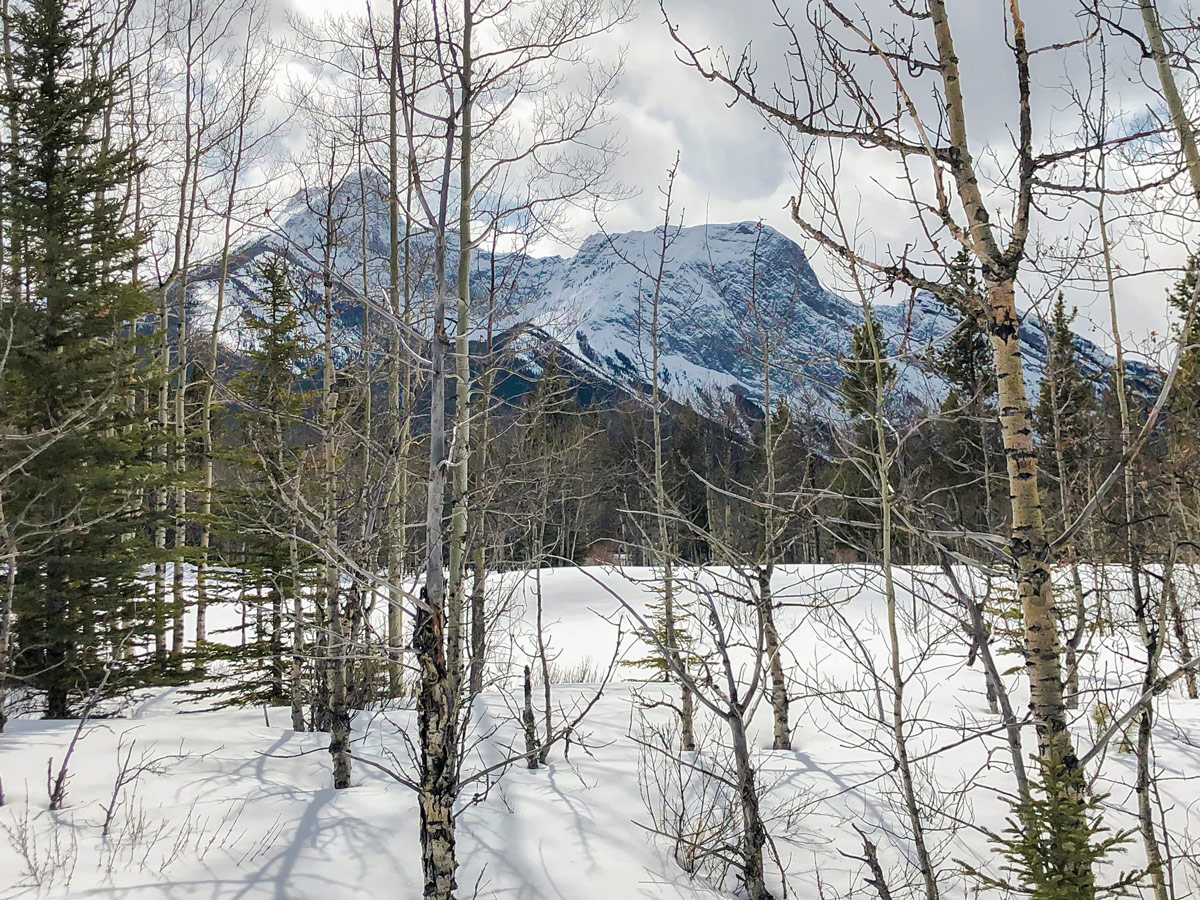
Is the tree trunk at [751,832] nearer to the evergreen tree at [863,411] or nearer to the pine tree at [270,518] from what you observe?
the evergreen tree at [863,411]

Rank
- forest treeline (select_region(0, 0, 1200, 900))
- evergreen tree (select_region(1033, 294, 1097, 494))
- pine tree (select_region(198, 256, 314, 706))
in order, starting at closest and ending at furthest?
forest treeline (select_region(0, 0, 1200, 900))
evergreen tree (select_region(1033, 294, 1097, 494))
pine tree (select_region(198, 256, 314, 706))

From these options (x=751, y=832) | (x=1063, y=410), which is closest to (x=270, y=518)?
(x=751, y=832)

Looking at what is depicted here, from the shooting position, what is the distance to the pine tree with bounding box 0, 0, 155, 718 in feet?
26.7

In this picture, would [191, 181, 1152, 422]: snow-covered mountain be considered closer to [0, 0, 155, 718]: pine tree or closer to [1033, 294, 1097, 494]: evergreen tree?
[1033, 294, 1097, 494]: evergreen tree

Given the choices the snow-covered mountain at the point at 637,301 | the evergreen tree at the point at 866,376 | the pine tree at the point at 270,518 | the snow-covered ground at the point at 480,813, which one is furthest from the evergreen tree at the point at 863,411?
the pine tree at the point at 270,518

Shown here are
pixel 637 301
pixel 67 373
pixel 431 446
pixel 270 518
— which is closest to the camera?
pixel 431 446

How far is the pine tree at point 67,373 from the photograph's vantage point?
813 cm

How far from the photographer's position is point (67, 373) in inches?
327

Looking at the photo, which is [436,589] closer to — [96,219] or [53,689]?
[53,689]

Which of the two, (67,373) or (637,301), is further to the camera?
(637,301)

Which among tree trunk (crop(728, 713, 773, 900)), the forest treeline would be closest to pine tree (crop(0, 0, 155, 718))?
the forest treeline

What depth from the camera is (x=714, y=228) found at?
157 m

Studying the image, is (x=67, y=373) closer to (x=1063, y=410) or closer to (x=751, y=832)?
(x=751, y=832)

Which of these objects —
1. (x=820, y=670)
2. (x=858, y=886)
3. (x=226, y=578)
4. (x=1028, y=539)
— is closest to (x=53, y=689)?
(x=226, y=578)
